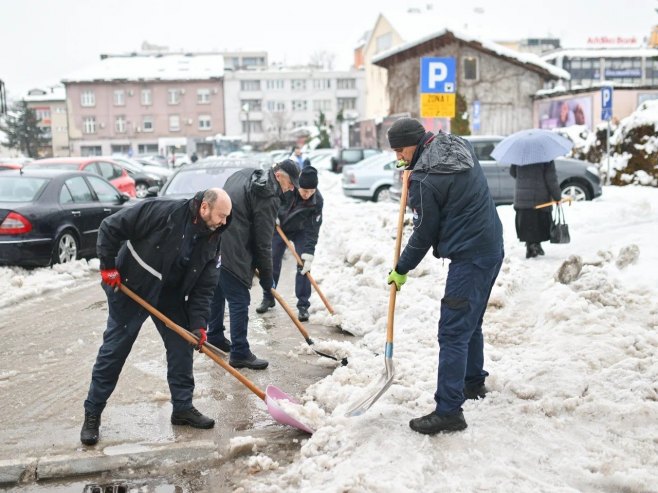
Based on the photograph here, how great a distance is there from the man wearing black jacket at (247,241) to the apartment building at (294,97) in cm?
7554

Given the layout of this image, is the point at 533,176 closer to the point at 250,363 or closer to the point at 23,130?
the point at 250,363

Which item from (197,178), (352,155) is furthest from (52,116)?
(197,178)

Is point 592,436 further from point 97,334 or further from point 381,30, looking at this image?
point 381,30

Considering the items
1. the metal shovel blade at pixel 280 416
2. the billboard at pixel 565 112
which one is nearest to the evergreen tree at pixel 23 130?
the billboard at pixel 565 112

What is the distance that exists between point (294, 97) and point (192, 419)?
82.1m

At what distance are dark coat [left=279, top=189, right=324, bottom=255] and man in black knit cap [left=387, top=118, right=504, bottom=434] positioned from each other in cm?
371

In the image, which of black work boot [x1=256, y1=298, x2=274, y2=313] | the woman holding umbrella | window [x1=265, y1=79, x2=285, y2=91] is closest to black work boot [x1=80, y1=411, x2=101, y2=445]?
black work boot [x1=256, y1=298, x2=274, y2=313]

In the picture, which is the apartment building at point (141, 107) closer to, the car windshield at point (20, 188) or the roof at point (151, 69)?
the roof at point (151, 69)

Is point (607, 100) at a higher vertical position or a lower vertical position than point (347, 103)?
lower

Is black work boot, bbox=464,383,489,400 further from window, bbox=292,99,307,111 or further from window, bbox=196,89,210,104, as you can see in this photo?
window, bbox=292,99,307,111

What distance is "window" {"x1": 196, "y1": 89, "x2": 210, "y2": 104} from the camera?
3012 inches

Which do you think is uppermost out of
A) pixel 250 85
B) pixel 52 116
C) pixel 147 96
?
pixel 250 85

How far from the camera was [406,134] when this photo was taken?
4.56 m

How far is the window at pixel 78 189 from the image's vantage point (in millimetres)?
11117
